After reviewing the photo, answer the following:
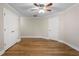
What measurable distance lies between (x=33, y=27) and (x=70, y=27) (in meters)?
0.64

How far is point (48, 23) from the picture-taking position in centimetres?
172

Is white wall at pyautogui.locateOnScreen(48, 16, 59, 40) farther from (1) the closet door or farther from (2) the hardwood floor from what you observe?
(1) the closet door

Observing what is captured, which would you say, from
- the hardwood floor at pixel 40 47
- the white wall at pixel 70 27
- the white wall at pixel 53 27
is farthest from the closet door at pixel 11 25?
the white wall at pixel 70 27

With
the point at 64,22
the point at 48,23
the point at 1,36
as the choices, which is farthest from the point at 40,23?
the point at 1,36

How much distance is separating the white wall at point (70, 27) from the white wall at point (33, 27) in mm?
276

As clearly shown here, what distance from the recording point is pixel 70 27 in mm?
1887

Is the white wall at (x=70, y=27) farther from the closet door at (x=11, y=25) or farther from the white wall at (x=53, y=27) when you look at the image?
the closet door at (x=11, y=25)

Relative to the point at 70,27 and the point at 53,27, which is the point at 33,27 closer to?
the point at 53,27

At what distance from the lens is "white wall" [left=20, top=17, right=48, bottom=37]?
5.64 feet

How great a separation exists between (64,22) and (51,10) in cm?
32

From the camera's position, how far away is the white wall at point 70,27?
172cm

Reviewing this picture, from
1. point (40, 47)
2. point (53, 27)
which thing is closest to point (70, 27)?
point (53, 27)

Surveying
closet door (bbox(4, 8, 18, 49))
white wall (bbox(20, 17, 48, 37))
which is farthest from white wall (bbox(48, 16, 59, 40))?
closet door (bbox(4, 8, 18, 49))

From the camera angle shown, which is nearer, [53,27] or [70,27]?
[53,27]
